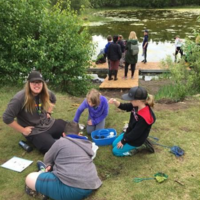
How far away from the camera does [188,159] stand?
3.68 metres

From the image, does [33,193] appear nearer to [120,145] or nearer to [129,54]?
[120,145]

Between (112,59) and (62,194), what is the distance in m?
6.80

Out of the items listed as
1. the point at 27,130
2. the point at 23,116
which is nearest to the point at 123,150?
the point at 27,130

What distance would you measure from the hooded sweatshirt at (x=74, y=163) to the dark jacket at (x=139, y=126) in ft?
2.67

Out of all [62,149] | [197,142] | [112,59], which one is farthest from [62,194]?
[112,59]

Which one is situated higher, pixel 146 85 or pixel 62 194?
pixel 62 194

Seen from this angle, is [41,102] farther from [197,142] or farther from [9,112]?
[197,142]

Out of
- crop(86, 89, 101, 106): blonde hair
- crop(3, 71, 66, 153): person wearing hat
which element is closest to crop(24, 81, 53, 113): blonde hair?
crop(3, 71, 66, 153): person wearing hat

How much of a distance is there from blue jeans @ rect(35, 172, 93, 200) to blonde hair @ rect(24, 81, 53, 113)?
1279mm

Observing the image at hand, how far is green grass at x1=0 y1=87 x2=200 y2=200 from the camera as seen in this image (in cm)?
304

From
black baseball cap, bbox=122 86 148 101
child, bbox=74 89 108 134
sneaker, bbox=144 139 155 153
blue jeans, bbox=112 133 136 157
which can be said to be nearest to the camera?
black baseball cap, bbox=122 86 148 101

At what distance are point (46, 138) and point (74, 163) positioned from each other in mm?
1260

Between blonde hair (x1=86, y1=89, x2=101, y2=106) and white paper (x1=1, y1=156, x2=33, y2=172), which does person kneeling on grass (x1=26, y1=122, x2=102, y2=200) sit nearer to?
white paper (x1=1, y1=156, x2=33, y2=172)

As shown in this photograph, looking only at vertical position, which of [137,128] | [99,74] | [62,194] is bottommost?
[99,74]
